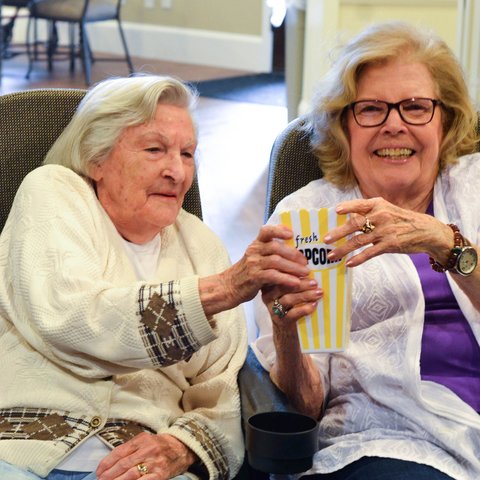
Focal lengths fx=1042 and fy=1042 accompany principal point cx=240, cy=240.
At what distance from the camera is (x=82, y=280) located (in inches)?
70.2

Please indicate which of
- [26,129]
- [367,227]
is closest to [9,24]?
[26,129]

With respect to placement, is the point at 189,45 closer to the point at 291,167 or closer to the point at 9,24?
the point at 9,24

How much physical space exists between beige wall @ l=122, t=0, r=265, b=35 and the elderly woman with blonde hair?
712 cm

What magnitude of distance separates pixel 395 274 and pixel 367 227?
31 cm

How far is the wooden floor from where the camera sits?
4.67 m

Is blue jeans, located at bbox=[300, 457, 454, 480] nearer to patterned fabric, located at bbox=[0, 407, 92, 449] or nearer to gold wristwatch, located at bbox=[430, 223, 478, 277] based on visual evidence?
gold wristwatch, located at bbox=[430, 223, 478, 277]

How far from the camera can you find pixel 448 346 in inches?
76.7

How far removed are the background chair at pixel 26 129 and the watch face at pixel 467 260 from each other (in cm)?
88

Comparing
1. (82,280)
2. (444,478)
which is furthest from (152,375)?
(444,478)

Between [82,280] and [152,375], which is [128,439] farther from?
[82,280]

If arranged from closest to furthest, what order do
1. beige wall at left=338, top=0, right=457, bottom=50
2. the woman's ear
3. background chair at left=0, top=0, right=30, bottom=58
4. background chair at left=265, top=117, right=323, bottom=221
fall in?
1. the woman's ear
2. background chair at left=265, top=117, right=323, bottom=221
3. beige wall at left=338, top=0, right=457, bottom=50
4. background chair at left=0, top=0, right=30, bottom=58

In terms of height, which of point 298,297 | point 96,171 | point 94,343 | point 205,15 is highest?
point 96,171

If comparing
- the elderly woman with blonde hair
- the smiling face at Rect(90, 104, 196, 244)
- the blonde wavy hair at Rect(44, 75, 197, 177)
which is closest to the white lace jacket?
the elderly woman with blonde hair

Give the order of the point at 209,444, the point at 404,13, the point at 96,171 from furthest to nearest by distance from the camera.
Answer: the point at 404,13
the point at 96,171
the point at 209,444
